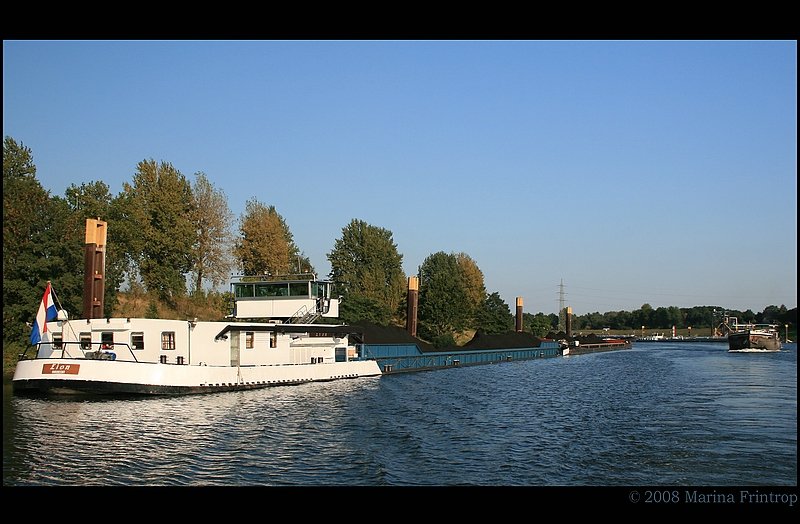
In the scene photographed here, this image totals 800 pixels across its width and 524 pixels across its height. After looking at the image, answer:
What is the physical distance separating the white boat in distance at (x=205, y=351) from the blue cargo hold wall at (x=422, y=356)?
2.62m

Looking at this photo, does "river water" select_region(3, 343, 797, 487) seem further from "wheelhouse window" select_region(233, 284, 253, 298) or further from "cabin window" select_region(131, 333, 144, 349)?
"wheelhouse window" select_region(233, 284, 253, 298)

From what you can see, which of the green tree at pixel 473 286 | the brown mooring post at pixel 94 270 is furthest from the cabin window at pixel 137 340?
the green tree at pixel 473 286

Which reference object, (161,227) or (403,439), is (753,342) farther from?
(403,439)

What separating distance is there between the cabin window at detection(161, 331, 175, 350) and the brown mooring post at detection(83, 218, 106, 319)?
245 inches

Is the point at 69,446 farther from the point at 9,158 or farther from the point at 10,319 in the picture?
the point at 9,158

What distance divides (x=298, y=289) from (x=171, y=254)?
21.3 metres

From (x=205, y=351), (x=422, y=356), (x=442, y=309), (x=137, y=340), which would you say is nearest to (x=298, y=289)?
(x=205, y=351)

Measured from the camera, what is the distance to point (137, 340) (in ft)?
113

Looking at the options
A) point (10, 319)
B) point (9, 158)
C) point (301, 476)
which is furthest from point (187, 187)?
point (301, 476)

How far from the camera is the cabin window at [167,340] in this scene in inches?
1364

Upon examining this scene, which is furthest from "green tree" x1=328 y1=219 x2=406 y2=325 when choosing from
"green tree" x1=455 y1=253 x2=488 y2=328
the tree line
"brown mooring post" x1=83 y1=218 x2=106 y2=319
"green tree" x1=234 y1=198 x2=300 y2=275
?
"brown mooring post" x1=83 y1=218 x2=106 y2=319

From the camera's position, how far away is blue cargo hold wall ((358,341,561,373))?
4986 centimetres
